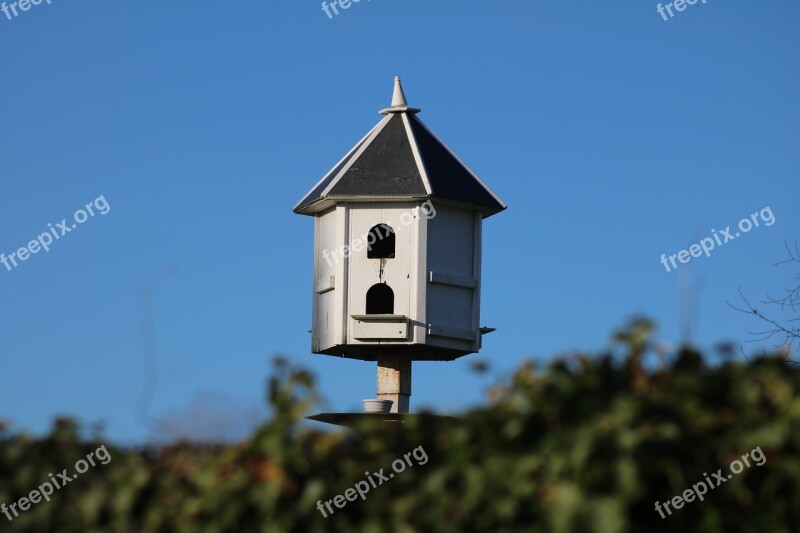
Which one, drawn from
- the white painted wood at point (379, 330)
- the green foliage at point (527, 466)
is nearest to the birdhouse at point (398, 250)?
the white painted wood at point (379, 330)

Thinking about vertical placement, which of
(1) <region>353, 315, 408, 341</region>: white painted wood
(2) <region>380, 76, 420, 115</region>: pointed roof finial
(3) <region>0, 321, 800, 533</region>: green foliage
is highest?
(2) <region>380, 76, 420, 115</region>: pointed roof finial

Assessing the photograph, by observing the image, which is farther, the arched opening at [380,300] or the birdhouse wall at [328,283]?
the arched opening at [380,300]

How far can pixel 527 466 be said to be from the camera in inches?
103

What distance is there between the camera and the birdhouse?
10.6m

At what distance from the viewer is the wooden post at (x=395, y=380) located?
1093cm

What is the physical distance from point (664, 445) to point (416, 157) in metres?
8.39

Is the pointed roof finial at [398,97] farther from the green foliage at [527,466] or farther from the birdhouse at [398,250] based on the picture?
the green foliage at [527,466]

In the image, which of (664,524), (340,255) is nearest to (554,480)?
(664,524)

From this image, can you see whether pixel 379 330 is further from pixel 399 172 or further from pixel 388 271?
pixel 399 172

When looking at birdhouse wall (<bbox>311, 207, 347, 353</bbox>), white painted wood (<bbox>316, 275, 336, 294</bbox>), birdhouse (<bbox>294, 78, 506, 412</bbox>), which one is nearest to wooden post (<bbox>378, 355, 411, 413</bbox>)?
birdhouse (<bbox>294, 78, 506, 412</bbox>)

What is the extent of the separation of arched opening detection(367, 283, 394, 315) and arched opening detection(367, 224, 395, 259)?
296 millimetres

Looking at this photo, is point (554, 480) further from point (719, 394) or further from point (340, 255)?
point (340, 255)

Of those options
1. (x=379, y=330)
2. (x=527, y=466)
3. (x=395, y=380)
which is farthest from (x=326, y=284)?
(x=527, y=466)

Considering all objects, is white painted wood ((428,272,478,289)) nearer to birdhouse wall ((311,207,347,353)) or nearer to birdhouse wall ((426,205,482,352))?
birdhouse wall ((426,205,482,352))
